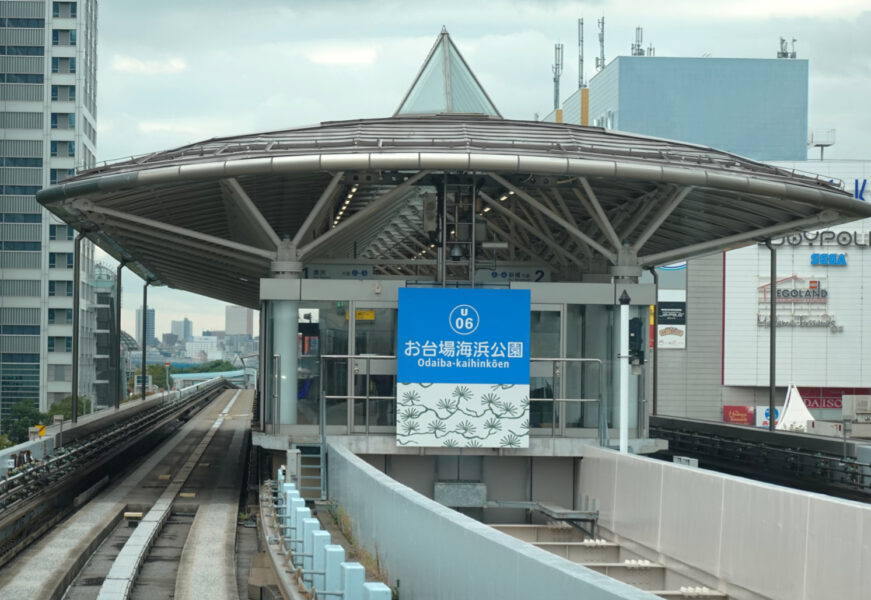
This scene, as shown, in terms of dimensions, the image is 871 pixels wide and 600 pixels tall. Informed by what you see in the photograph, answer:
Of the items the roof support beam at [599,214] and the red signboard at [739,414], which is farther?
the red signboard at [739,414]

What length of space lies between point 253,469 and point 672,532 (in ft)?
59.9

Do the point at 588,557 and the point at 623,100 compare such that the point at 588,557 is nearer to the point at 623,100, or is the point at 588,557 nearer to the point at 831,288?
the point at 831,288

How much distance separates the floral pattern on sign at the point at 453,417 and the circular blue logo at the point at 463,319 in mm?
1063

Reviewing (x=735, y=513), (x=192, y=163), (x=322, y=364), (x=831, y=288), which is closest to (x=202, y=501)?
(x=322, y=364)

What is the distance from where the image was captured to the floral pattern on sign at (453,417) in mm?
23594

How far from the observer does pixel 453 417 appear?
2362 cm

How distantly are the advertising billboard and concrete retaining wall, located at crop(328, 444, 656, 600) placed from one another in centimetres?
775

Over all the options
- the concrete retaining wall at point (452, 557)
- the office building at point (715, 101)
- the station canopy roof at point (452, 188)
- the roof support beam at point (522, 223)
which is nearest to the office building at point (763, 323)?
the office building at point (715, 101)

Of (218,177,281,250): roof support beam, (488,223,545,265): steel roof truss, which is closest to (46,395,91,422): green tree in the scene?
(488,223,545,265): steel roof truss

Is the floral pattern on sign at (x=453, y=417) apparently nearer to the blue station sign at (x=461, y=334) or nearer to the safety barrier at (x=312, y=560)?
the blue station sign at (x=461, y=334)

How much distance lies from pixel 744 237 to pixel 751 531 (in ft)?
54.1

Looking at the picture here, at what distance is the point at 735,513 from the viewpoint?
43.9ft

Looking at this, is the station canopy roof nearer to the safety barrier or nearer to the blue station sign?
the blue station sign

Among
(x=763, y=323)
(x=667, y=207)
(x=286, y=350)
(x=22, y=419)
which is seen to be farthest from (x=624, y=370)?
(x=22, y=419)
